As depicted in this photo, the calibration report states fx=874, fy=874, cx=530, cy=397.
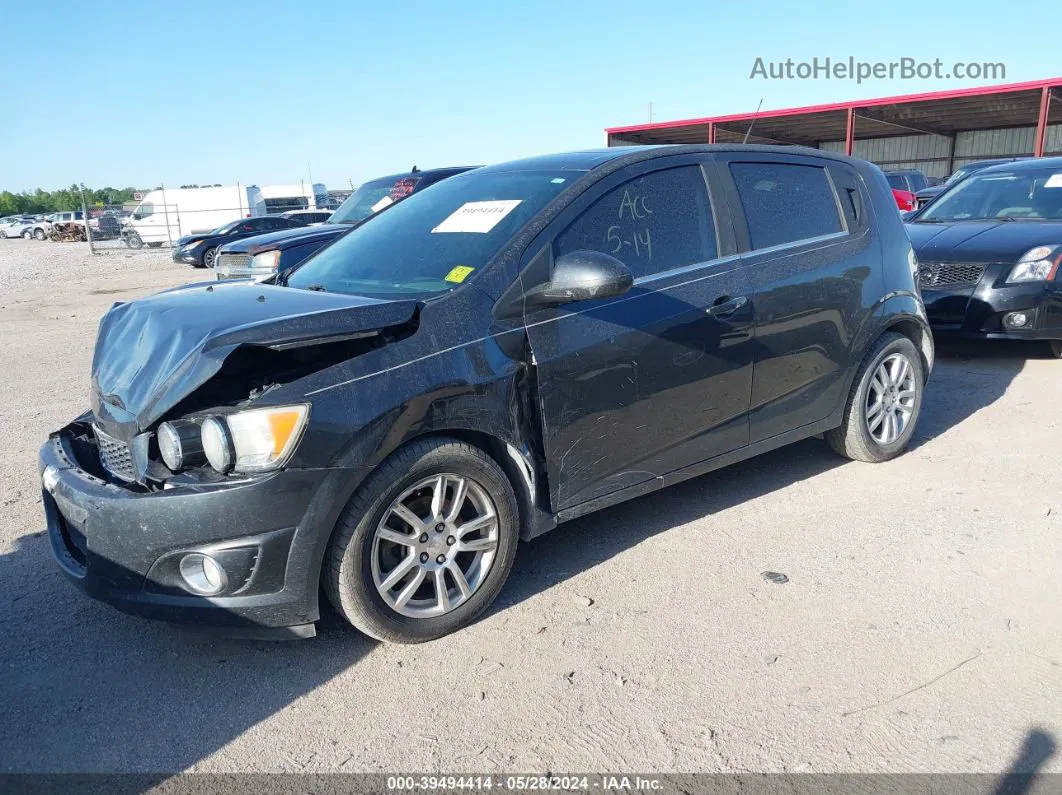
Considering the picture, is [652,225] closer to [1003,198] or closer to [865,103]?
[1003,198]

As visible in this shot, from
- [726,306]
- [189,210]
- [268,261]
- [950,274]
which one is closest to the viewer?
[726,306]

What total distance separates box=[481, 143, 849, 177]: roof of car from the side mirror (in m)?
0.70

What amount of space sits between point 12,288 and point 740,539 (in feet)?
62.4

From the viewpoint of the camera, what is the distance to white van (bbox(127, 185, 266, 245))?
34625mm

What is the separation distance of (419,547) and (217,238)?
21918 mm

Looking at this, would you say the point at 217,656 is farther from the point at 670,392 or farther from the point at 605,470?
the point at 670,392

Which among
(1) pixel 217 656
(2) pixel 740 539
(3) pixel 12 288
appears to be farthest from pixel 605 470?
(3) pixel 12 288

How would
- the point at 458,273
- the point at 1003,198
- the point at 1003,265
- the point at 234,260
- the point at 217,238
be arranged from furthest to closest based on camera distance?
the point at 217,238 → the point at 234,260 → the point at 1003,198 → the point at 1003,265 → the point at 458,273

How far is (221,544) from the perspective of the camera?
286 centimetres

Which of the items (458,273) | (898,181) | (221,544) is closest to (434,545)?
(221,544)

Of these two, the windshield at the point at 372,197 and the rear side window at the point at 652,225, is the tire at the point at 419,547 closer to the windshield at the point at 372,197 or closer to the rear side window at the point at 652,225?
the rear side window at the point at 652,225

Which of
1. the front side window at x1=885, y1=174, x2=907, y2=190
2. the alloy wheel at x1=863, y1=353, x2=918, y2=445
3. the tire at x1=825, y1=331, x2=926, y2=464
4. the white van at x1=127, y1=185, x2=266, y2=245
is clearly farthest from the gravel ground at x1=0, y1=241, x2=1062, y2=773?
the white van at x1=127, y1=185, x2=266, y2=245

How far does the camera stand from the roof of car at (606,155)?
4020 mm

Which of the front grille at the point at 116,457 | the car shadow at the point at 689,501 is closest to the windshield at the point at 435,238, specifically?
the front grille at the point at 116,457
